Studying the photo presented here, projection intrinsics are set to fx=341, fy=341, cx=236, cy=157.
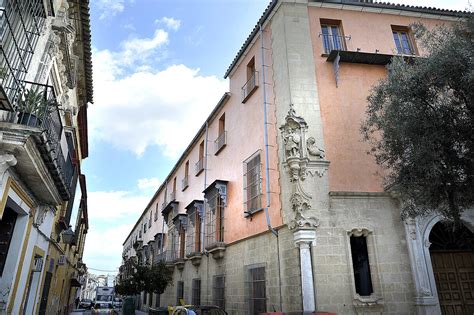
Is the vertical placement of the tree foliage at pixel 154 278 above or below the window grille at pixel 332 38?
below

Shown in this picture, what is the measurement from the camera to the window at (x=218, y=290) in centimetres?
1234

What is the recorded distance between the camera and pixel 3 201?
5.95m

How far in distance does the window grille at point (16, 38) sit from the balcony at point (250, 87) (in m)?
6.90

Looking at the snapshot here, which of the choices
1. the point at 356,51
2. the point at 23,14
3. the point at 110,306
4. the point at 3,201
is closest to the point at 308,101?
the point at 356,51

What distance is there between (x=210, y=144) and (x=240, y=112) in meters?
3.74

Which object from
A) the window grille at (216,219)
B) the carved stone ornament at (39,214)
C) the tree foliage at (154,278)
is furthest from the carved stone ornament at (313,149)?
the tree foliage at (154,278)

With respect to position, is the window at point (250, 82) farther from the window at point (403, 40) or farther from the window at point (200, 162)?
the window at point (200, 162)

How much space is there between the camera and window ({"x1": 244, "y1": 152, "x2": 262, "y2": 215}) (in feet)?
35.6

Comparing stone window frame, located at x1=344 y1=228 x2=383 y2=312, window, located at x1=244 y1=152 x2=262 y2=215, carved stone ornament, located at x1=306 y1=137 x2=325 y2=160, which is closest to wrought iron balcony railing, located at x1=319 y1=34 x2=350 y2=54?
carved stone ornament, located at x1=306 y1=137 x2=325 y2=160

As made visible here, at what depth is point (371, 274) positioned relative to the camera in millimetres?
8352

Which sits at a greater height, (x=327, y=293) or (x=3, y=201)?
(x=3, y=201)

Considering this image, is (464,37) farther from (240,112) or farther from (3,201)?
(3,201)

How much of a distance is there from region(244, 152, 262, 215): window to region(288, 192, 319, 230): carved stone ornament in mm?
2013

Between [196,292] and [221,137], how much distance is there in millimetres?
6994
